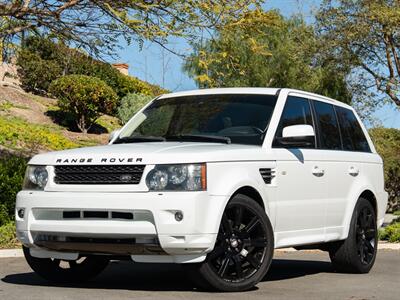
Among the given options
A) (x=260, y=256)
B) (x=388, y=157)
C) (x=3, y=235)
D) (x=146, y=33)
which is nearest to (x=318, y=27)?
(x=388, y=157)

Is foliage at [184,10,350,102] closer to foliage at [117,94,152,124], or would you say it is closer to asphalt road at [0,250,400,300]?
foliage at [117,94,152,124]

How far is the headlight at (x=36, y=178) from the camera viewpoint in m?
7.12

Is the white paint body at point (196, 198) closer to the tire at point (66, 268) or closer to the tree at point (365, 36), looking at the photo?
the tire at point (66, 268)

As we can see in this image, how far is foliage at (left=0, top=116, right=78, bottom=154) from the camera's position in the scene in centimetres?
1930

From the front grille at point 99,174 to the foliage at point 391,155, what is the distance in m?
13.1

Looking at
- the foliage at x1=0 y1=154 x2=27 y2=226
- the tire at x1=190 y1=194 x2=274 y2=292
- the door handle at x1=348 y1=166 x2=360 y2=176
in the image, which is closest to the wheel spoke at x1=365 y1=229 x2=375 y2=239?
the door handle at x1=348 y1=166 x2=360 y2=176

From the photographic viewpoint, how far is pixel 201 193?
6523 millimetres

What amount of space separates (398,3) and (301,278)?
33.5 ft

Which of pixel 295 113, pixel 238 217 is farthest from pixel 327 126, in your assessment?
pixel 238 217

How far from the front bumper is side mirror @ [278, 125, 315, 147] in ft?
4.23

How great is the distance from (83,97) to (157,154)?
1588 cm

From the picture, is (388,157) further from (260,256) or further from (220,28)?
(260,256)

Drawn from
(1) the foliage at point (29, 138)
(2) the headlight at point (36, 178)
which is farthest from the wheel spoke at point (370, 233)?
(1) the foliage at point (29, 138)

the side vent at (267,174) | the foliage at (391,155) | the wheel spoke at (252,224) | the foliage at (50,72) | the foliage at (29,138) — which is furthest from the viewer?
the foliage at (50,72)
